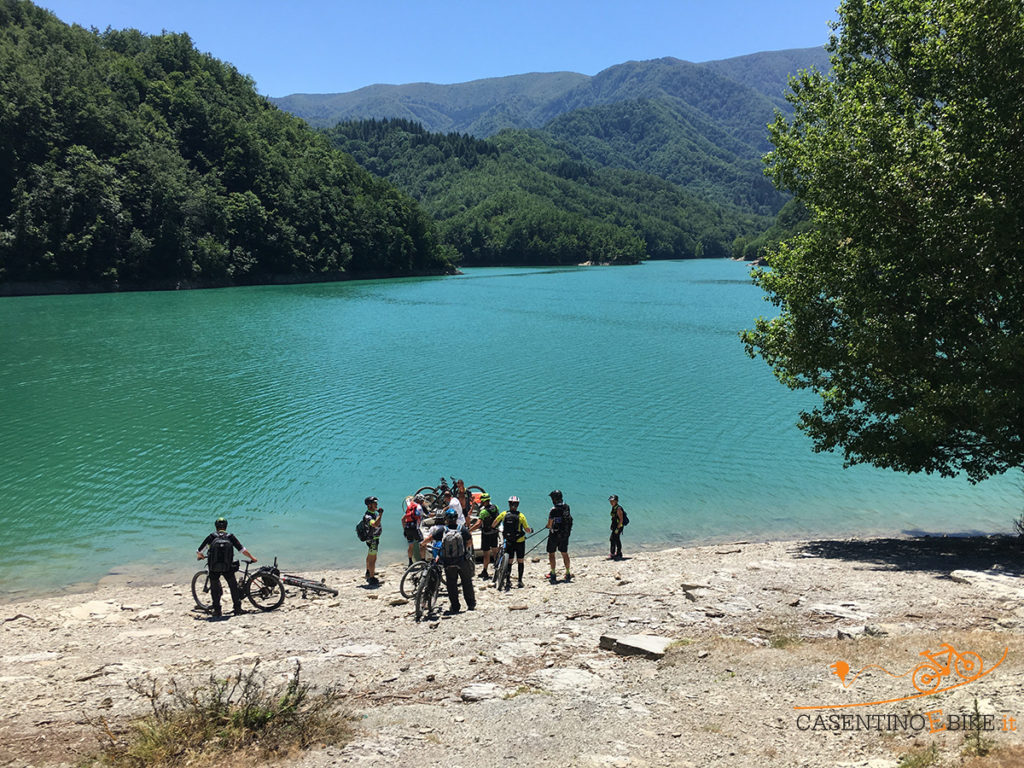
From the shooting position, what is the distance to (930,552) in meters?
15.6

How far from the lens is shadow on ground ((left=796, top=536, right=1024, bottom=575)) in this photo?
13906 mm

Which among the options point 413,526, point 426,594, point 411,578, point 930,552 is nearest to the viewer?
point 426,594

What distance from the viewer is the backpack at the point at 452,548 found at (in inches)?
492

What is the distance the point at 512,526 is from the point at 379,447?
14631 mm

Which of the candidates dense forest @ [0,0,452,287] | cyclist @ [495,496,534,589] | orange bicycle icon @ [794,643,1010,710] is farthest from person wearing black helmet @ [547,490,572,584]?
dense forest @ [0,0,452,287]

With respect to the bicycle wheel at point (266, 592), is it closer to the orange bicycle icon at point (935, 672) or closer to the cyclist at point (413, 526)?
the cyclist at point (413, 526)

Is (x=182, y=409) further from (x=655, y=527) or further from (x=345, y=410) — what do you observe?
(x=655, y=527)

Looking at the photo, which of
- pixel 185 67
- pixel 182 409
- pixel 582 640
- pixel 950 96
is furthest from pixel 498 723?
pixel 185 67

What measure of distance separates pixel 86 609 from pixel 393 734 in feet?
30.9

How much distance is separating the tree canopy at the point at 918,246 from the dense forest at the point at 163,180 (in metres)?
111

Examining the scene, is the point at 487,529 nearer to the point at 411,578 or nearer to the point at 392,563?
the point at 411,578

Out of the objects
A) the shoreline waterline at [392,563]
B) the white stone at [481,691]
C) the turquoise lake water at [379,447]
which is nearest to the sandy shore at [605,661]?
the white stone at [481,691]

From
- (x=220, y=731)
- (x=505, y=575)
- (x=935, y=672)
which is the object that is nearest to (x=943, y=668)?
(x=935, y=672)

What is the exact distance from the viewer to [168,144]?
128875 mm
